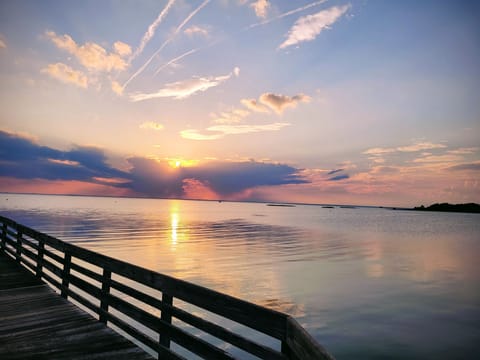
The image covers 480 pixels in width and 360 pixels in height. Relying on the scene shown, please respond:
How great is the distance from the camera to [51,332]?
575 centimetres

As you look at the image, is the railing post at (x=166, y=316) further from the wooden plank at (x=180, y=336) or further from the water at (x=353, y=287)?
the water at (x=353, y=287)

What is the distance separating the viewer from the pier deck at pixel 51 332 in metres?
4.95

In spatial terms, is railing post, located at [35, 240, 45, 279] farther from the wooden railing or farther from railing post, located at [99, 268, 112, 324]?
railing post, located at [99, 268, 112, 324]

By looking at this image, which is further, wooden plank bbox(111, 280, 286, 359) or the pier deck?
the pier deck

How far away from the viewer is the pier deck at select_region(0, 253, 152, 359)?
4949mm

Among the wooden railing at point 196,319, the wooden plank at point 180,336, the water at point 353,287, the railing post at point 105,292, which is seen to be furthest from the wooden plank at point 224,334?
the water at point 353,287

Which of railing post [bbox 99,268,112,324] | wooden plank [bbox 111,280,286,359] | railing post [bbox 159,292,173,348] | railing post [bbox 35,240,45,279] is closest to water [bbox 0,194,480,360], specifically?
railing post [bbox 159,292,173,348]

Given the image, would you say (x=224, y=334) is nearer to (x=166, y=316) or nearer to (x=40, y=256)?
(x=166, y=316)

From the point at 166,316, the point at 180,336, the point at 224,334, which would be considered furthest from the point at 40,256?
the point at 224,334

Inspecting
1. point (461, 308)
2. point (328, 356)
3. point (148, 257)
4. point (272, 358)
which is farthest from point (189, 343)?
point (148, 257)

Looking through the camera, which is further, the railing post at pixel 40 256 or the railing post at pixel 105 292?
the railing post at pixel 40 256

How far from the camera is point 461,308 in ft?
48.9

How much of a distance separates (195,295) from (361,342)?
8806mm

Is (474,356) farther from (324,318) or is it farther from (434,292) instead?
(434,292)
